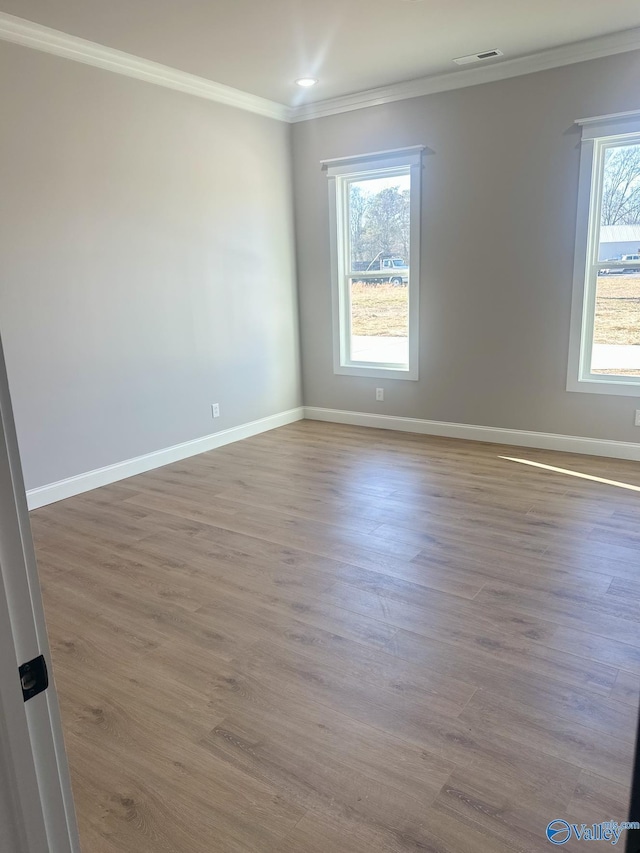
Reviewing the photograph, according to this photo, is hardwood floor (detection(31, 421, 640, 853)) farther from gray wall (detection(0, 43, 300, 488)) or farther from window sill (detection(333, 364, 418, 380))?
window sill (detection(333, 364, 418, 380))

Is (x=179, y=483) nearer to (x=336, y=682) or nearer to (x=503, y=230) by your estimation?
(x=336, y=682)

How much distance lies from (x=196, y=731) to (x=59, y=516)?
88.4 inches

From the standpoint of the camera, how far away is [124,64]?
160 inches

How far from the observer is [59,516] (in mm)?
3783

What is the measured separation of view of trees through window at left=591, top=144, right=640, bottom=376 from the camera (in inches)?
166

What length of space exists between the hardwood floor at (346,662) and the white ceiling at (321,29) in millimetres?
2828

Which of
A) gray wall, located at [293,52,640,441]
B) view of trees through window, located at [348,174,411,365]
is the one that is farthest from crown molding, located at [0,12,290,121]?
view of trees through window, located at [348,174,411,365]

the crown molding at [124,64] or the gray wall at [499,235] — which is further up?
the crown molding at [124,64]

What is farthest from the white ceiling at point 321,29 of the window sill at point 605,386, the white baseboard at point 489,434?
the white baseboard at point 489,434

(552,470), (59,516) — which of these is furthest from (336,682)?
(552,470)

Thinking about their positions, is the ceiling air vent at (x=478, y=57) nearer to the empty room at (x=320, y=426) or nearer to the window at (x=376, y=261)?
the empty room at (x=320, y=426)

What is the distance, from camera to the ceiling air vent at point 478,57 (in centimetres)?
417

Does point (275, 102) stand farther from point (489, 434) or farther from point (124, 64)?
point (489, 434)

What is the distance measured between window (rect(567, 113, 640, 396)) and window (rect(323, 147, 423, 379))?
4.29ft
